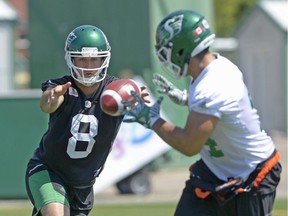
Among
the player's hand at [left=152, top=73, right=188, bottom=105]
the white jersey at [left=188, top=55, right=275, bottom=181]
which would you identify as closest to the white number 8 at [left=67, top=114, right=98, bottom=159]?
the player's hand at [left=152, top=73, right=188, bottom=105]

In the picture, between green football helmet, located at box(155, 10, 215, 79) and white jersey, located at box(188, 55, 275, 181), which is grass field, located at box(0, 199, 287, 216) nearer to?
white jersey, located at box(188, 55, 275, 181)

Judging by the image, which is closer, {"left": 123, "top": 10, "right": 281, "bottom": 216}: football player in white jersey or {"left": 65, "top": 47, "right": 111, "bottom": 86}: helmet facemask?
{"left": 123, "top": 10, "right": 281, "bottom": 216}: football player in white jersey

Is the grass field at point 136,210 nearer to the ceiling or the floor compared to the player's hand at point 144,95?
nearer to the floor

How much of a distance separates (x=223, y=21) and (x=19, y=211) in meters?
26.2

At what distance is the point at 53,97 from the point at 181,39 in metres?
1.11

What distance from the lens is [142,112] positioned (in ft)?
19.2

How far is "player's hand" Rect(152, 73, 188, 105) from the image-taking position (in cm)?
643

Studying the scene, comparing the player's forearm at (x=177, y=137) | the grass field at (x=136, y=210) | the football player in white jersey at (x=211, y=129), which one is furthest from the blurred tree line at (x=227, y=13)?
the player's forearm at (x=177, y=137)

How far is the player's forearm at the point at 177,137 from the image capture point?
5773 millimetres

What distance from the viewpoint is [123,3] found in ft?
59.6

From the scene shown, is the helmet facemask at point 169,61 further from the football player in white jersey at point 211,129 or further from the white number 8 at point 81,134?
the white number 8 at point 81,134

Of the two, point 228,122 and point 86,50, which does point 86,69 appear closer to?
point 86,50

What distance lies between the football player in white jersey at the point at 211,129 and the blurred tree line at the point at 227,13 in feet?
102

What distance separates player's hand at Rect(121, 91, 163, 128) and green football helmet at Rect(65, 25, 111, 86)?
2.86 ft
